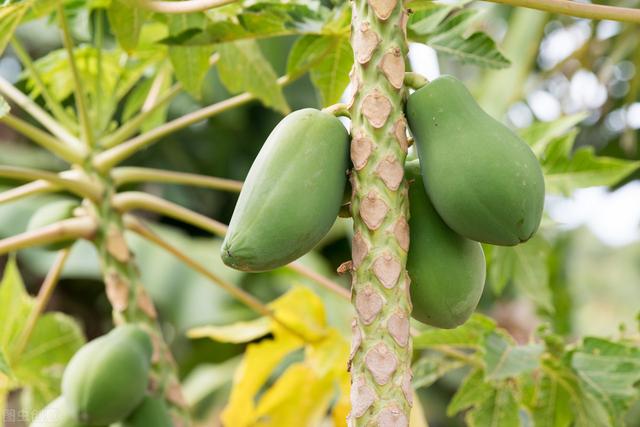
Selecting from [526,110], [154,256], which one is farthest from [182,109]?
[526,110]

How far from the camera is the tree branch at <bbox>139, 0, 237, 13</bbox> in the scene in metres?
0.96

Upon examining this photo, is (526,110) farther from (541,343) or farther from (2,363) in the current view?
(2,363)

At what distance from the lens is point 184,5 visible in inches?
38.8

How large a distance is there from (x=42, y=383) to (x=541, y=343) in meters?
0.84

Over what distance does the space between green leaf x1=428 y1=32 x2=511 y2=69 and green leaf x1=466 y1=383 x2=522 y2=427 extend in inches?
17.7

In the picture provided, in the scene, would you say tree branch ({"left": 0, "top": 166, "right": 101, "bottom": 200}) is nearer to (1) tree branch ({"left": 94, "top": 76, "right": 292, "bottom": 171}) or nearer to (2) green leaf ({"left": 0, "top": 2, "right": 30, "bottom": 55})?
(1) tree branch ({"left": 94, "top": 76, "right": 292, "bottom": 171})

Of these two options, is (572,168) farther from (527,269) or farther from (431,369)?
(431,369)

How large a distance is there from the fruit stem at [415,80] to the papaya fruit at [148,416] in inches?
23.4

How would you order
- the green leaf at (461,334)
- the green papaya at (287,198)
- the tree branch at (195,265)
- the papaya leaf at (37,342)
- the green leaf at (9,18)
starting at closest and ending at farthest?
the green papaya at (287,198), the green leaf at (9,18), the green leaf at (461,334), the tree branch at (195,265), the papaya leaf at (37,342)

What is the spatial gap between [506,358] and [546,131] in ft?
1.44

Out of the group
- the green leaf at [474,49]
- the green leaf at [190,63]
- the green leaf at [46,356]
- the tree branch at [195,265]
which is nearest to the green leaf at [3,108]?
the green leaf at [190,63]

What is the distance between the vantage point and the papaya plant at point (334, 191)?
2.53 ft

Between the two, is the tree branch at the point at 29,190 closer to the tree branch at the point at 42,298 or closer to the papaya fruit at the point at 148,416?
the tree branch at the point at 42,298

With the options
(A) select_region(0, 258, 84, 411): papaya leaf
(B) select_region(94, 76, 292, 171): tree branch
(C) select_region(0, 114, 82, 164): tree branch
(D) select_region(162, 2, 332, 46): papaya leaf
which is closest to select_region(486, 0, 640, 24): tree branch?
(D) select_region(162, 2, 332, 46): papaya leaf
